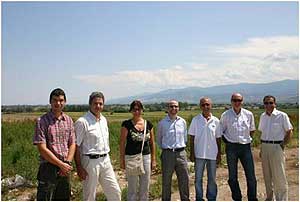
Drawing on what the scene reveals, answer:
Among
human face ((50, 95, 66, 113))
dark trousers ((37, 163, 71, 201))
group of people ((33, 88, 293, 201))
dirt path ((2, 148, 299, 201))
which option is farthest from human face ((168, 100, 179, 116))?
dirt path ((2, 148, 299, 201))

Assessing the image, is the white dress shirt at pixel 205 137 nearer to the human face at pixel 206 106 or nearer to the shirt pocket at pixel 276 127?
the human face at pixel 206 106

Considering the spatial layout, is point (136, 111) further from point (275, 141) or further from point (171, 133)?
point (275, 141)

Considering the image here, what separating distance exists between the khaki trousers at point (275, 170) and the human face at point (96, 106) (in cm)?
246

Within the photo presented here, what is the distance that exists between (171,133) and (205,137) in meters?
0.47

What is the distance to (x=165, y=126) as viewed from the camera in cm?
475

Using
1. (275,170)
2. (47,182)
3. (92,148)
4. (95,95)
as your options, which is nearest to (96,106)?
(95,95)

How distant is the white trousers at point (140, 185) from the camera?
449 cm

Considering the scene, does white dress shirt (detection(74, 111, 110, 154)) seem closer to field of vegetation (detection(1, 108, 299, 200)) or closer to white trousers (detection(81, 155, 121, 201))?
white trousers (detection(81, 155, 121, 201))

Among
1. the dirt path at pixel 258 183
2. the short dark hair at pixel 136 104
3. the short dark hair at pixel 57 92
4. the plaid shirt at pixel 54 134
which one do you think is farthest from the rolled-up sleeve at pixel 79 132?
the dirt path at pixel 258 183

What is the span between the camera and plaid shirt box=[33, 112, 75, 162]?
3.68 meters

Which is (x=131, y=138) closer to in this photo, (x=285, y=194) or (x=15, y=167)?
(x=285, y=194)

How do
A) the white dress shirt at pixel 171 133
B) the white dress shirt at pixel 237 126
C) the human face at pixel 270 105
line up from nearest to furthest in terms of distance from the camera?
1. the white dress shirt at pixel 171 133
2. the white dress shirt at pixel 237 126
3. the human face at pixel 270 105

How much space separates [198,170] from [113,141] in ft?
25.0

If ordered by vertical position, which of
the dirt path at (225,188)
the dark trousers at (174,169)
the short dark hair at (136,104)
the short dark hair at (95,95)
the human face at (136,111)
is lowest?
the dirt path at (225,188)
